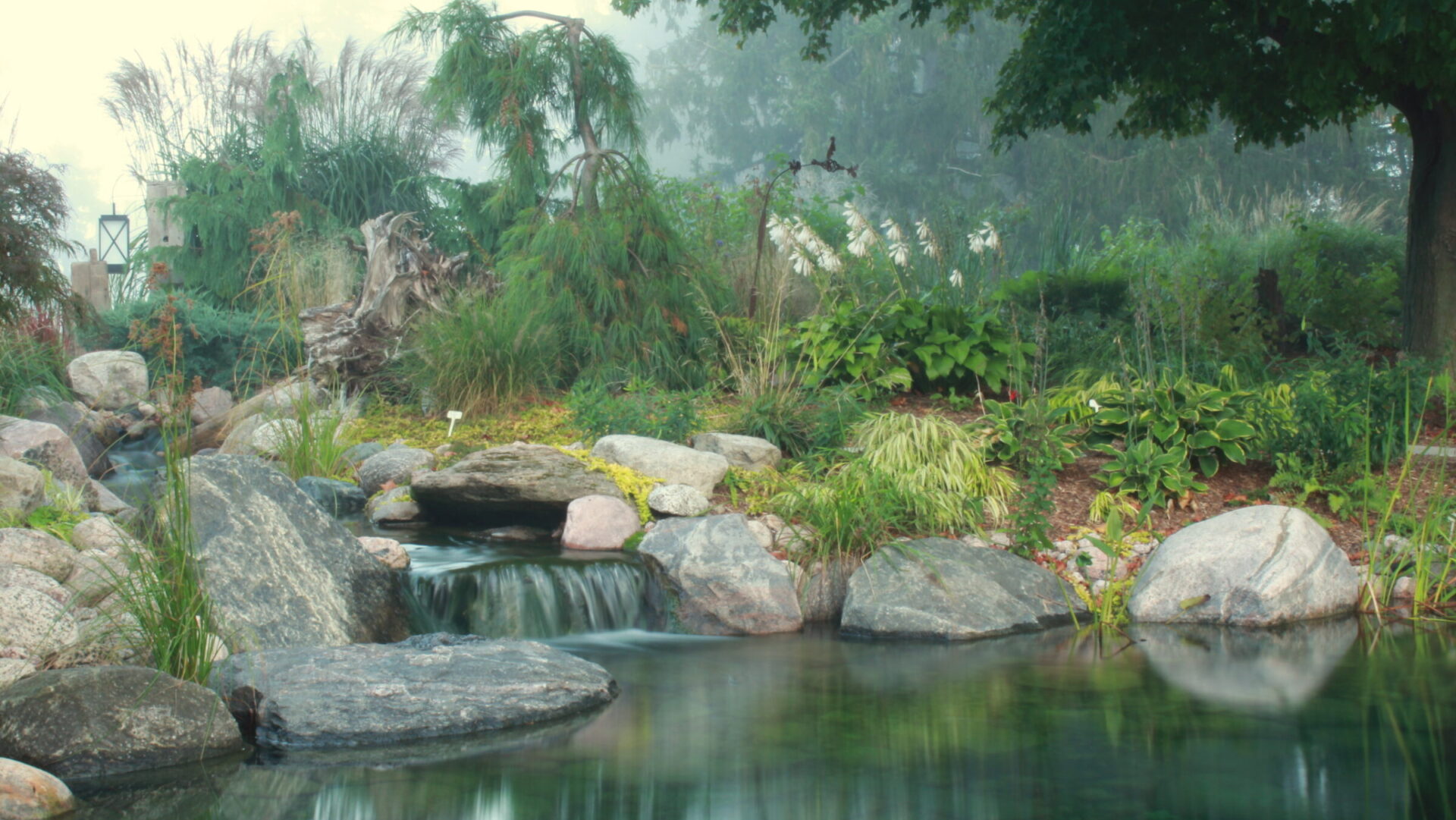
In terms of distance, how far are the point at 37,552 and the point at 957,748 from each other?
3.56 metres

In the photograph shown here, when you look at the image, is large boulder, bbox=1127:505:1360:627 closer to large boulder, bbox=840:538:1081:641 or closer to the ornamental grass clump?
large boulder, bbox=840:538:1081:641

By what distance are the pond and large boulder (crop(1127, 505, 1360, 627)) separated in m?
0.14

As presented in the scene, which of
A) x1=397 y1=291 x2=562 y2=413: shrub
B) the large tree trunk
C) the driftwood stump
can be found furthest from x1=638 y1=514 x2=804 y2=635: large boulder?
the large tree trunk

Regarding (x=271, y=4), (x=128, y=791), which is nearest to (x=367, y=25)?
(x=271, y=4)

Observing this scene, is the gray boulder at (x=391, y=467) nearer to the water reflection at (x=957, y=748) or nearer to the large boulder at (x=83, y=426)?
the large boulder at (x=83, y=426)

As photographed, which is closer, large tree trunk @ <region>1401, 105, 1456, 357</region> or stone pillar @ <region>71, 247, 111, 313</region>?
large tree trunk @ <region>1401, 105, 1456, 357</region>

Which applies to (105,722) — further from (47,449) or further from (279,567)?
(47,449)

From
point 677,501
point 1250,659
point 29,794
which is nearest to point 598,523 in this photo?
point 677,501

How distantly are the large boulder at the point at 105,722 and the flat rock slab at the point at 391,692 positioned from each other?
22 cm

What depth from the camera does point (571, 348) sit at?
9.38m

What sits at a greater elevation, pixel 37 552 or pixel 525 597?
pixel 37 552

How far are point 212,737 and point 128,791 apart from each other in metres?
0.31

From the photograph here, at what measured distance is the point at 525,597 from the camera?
17.9ft

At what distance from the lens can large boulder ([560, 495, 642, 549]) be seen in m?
6.34
